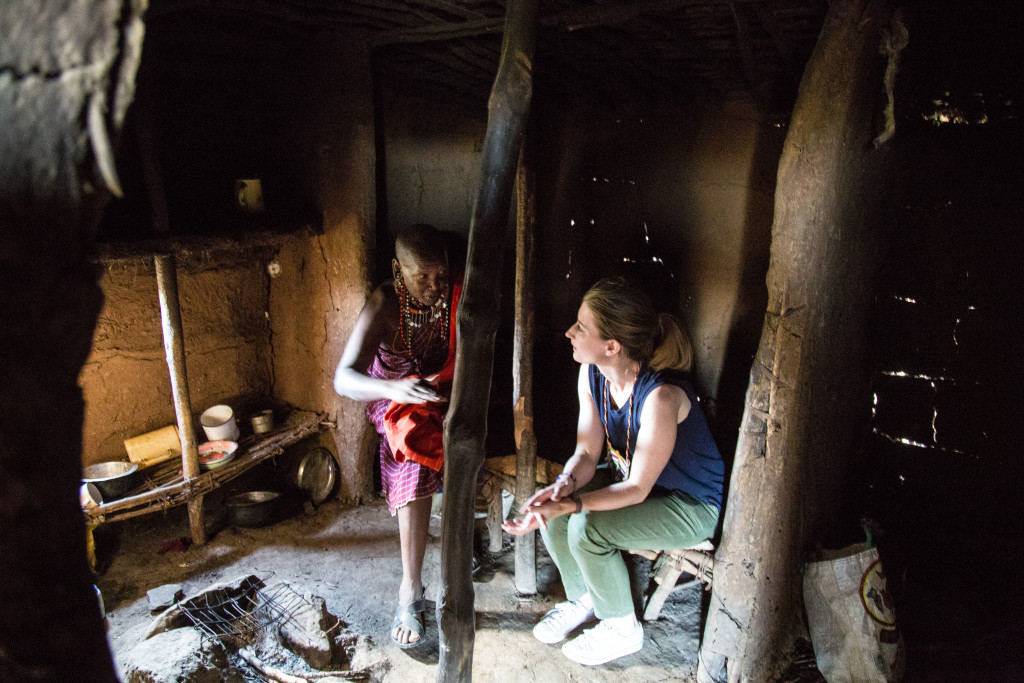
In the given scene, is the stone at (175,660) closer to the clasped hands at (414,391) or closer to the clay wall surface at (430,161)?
the clasped hands at (414,391)

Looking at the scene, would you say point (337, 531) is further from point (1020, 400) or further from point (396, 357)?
point (1020, 400)

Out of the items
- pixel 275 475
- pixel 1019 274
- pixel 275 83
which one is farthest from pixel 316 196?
pixel 1019 274

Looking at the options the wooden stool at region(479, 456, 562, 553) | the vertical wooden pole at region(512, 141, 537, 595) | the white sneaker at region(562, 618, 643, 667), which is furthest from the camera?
the wooden stool at region(479, 456, 562, 553)

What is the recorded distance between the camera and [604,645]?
2.99m

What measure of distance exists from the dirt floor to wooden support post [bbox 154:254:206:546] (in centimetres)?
31

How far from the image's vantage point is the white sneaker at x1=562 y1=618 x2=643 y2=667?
9.74ft

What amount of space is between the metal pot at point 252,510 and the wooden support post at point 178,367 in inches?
8.9

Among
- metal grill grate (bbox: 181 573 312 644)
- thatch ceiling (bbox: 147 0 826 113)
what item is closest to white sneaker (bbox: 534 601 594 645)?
metal grill grate (bbox: 181 573 312 644)

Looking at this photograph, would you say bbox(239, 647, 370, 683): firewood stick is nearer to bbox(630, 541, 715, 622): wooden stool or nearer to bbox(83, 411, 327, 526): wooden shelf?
bbox(83, 411, 327, 526): wooden shelf

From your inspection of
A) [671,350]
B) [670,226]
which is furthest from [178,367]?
[670,226]

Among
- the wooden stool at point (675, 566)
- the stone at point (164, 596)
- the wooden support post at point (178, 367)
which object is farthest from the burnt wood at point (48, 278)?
the stone at point (164, 596)

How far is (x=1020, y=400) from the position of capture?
10.7 ft

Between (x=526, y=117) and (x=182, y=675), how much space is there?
270cm

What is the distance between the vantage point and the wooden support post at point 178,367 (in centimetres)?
333
